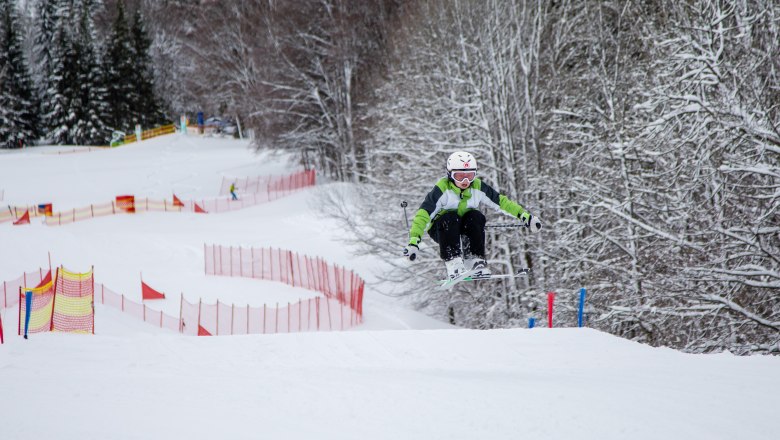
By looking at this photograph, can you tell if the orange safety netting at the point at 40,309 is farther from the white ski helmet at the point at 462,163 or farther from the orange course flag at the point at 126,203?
the orange course flag at the point at 126,203

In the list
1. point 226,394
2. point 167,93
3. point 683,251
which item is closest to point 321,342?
point 226,394

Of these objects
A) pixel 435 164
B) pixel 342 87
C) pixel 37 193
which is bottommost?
pixel 37 193

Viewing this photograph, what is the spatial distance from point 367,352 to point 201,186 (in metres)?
41.2

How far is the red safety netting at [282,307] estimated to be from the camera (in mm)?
19484

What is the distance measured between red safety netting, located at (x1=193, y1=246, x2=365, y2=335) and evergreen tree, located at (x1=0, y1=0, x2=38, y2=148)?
4729cm

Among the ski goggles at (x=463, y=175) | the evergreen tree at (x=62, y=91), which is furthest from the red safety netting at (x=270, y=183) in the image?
the ski goggles at (x=463, y=175)

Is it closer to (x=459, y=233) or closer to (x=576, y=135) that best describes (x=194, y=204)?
(x=576, y=135)

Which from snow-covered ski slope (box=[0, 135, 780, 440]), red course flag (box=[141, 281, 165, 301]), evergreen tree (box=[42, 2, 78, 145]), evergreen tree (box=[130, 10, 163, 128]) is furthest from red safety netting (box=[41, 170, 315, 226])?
evergreen tree (box=[130, 10, 163, 128])

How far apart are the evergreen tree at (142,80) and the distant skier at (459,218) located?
67286mm

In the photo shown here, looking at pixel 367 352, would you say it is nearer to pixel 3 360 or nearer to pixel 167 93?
pixel 3 360

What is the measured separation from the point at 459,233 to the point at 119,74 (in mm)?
66564

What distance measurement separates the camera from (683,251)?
14.2m

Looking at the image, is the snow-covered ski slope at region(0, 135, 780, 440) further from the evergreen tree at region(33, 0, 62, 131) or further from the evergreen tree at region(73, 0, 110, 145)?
the evergreen tree at region(33, 0, 62, 131)

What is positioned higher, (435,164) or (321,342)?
(435,164)
